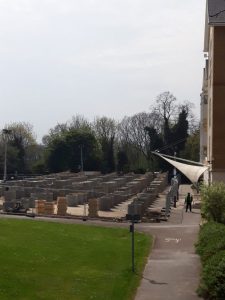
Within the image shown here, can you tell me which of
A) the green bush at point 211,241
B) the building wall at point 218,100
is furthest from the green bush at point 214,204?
the building wall at point 218,100

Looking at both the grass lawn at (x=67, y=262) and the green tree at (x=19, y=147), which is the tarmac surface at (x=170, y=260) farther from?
the green tree at (x=19, y=147)

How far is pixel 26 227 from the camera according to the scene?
30109 millimetres

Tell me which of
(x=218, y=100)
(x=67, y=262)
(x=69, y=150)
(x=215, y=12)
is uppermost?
(x=215, y=12)

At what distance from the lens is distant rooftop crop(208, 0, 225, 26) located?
34.9 metres

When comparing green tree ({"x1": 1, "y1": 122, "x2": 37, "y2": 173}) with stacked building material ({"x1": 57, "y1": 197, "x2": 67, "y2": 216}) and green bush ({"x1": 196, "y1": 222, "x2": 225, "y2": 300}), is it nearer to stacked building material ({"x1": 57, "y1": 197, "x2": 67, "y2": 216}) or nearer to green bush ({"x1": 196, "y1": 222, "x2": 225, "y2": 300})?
stacked building material ({"x1": 57, "y1": 197, "x2": 67, "y2": 216})

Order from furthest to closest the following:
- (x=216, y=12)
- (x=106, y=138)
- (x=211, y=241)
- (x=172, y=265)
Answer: (x=106, y=138), (x=216, y=12), (x=172, y=265), (x=211, y=241)

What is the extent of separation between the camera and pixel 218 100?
3544cm

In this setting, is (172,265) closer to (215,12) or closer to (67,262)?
(67,262)

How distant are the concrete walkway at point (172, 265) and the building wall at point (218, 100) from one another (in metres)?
4.32

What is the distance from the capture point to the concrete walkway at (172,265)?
16.3 m

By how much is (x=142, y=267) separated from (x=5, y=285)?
18.4 ft

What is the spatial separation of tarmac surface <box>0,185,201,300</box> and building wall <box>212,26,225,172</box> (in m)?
4.23

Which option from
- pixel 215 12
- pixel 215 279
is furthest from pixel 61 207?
pixel 215 279

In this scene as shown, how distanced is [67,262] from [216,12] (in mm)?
21201
